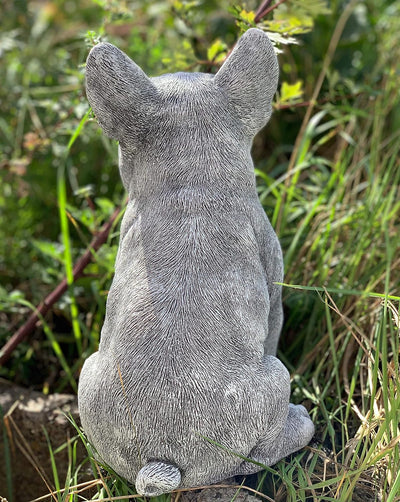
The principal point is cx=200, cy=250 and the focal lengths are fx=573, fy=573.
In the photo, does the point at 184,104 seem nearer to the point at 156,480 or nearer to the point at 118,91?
the point at 118,91

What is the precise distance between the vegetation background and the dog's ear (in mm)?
208

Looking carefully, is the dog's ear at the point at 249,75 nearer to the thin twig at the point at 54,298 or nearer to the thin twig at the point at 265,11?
the thin twig at the point at 265,11

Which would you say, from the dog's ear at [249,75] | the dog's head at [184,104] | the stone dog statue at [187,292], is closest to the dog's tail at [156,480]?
the stone dog statue at [187,292]

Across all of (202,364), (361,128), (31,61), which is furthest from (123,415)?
(31,61)

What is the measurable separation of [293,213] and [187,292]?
105 centimetres

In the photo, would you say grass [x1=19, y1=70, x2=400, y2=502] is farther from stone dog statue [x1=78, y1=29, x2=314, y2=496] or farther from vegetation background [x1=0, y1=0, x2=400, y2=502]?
stone dog statue [x1=78, y1=29, x2=314, y2=496]

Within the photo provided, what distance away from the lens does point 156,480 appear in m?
1.05

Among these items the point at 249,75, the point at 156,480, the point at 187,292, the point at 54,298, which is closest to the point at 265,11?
the point at 249,75

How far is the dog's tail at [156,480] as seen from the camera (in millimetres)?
1052

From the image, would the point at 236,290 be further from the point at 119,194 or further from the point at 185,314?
the point at 119,194

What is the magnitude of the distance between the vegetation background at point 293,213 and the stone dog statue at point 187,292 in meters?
0.16

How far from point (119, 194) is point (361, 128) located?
1122 mm

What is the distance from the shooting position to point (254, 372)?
1170 mm

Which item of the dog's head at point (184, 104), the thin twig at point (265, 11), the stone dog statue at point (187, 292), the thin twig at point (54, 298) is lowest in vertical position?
the thin twig at point (54, 298)
